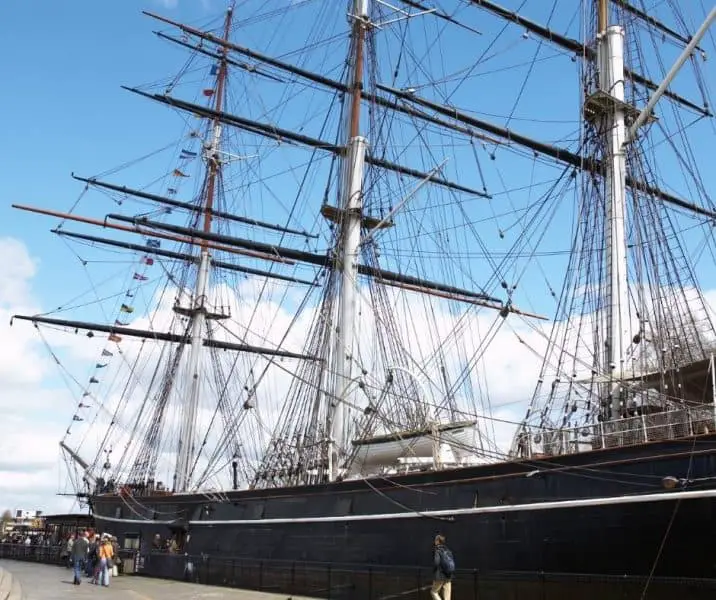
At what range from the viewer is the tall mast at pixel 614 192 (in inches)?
636

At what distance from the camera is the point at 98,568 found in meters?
18.7

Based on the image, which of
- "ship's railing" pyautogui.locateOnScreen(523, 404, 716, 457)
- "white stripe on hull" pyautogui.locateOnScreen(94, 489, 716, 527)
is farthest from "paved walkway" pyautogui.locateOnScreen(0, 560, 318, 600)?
"ship's railing" pyautogui.locateOnScreen(523, 404, 716, 457)

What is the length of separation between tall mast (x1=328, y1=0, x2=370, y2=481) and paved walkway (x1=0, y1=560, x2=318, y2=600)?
3.81 metres

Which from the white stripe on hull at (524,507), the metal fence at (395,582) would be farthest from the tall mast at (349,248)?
the metal fence at (395,582)

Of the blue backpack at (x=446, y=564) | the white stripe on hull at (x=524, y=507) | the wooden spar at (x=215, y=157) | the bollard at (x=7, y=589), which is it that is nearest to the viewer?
the bollard at (x=7, y=589)

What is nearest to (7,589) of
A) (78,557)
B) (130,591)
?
(130,591)

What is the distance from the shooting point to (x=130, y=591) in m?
16.8

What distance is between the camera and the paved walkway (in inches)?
590

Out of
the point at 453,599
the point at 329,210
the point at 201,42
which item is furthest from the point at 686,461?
the point at 201,42

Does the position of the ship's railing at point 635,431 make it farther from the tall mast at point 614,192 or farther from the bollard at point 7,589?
the bollard at point 7,589

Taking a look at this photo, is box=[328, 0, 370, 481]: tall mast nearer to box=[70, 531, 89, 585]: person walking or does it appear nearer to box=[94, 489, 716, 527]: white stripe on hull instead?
box=[94, 489, 716, 527]: white stripe on hull

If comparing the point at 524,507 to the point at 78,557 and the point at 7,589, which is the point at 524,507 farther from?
the point at 78,557

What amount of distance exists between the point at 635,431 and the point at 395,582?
4657 millimetres

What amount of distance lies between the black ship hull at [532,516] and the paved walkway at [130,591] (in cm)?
173
